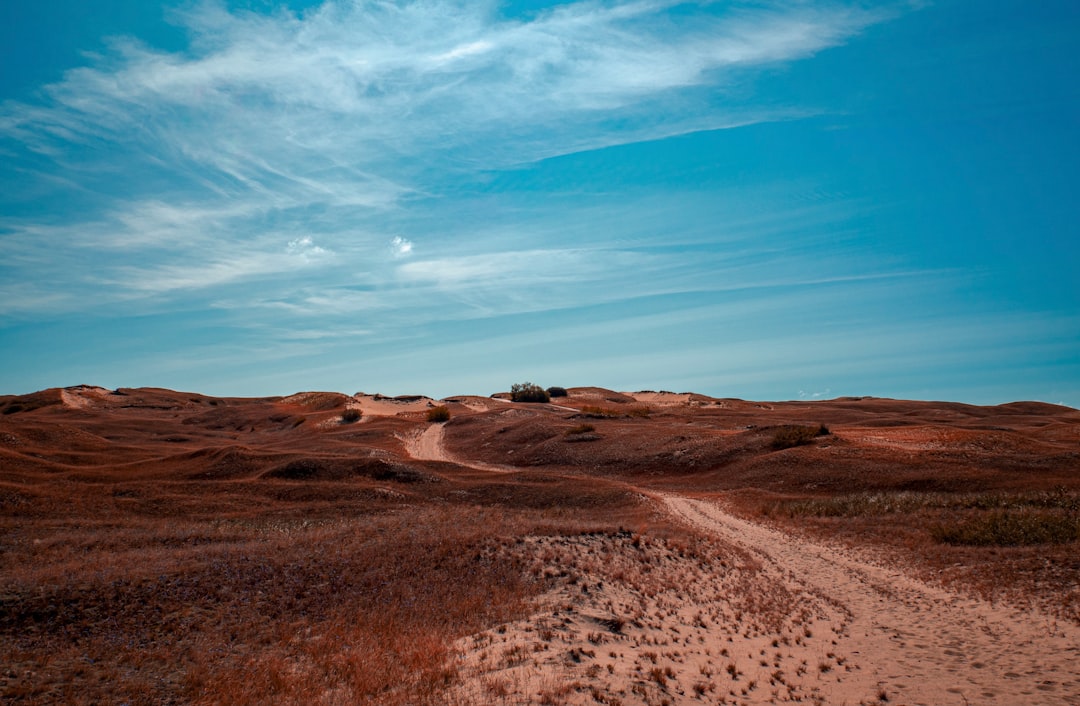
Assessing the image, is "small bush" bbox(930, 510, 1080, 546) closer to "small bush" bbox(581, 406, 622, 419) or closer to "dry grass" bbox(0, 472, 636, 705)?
"dry grass" bbox(0, 472, 636, 705)

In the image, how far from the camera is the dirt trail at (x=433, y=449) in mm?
54750

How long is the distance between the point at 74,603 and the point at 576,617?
37.7ft

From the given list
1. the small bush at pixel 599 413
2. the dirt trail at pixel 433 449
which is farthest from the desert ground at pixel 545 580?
the small bush at pixel 599 413

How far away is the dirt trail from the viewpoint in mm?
54750

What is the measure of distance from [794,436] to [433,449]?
111 feet

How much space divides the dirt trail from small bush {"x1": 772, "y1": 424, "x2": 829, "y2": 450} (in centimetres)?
2104

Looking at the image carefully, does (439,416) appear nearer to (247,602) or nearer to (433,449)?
(433,449)

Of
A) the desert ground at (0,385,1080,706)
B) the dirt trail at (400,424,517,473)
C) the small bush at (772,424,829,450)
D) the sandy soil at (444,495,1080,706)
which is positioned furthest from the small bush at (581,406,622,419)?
the sandy soil at (444,495,1080,706)

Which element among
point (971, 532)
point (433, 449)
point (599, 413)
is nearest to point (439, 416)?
point (433, 449)

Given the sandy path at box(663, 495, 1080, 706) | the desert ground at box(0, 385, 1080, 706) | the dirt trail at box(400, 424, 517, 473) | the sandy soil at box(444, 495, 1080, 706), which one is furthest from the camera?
the dirt trail at box(400, 424, 517, 473)

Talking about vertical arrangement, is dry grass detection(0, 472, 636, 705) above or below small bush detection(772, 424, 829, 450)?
below

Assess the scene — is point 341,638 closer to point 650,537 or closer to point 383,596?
point 383,596

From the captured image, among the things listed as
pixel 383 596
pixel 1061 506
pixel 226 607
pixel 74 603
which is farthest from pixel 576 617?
pixel 1061 506

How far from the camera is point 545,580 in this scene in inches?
718
